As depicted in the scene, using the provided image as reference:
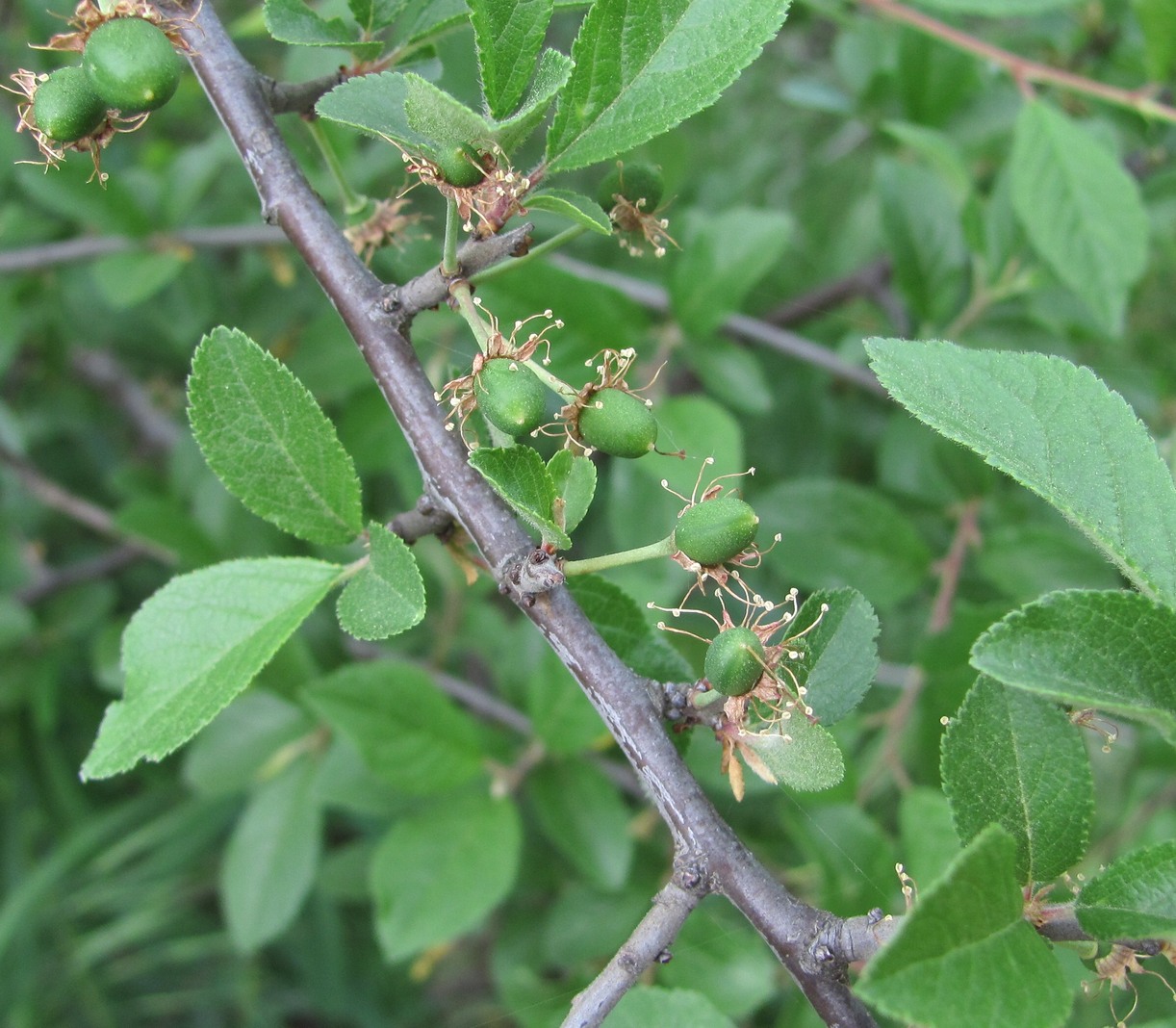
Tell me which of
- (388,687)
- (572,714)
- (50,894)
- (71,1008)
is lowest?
(71,1008)

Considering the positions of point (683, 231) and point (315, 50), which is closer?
point (315, 50)

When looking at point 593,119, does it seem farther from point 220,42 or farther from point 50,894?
point 50,894

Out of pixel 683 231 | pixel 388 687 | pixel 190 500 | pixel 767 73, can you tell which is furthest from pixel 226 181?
pixel 767 73

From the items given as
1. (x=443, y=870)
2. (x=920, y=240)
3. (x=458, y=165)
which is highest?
(x=458, y=165)

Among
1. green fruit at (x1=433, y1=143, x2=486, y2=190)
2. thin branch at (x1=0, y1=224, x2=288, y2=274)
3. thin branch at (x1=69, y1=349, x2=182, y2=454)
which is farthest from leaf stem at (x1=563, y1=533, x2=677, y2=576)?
thin branch at (x1=69, y1=349, x2=182, y2=454)

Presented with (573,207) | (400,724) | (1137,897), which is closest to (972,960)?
(1137,897)

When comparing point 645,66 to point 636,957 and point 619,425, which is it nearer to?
point 619,425

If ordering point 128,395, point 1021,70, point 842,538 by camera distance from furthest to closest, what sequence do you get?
1. point 128,395
2. point 842,538
3. point 1021,70
